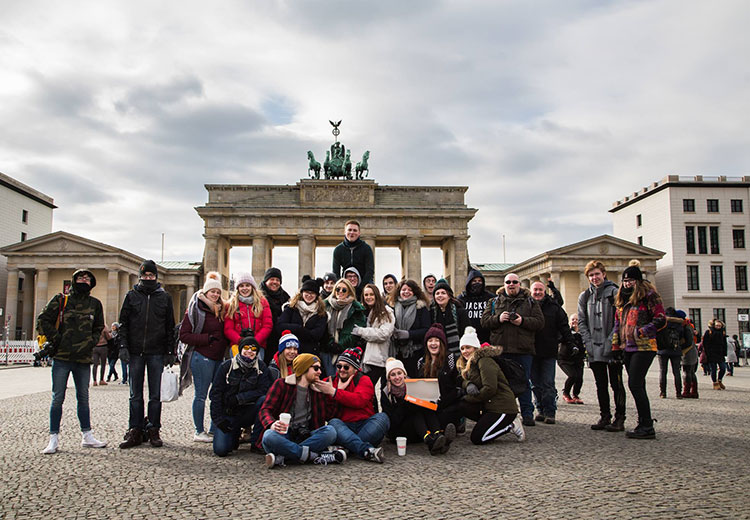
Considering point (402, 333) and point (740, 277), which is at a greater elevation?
point (740, 277)

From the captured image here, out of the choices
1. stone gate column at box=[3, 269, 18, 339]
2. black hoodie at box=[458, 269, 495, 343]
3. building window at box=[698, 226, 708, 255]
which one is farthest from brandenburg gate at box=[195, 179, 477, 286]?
black hoodie at box=[458, 269, 495, 343]

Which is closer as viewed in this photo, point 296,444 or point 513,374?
point 296,444

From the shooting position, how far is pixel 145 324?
25.0ft

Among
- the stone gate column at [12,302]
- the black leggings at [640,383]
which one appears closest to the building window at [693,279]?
the black leggings at [640,383]

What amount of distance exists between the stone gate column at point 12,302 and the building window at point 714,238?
61.7 meters

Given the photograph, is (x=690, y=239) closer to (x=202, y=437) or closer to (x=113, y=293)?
(x=113, y=293)

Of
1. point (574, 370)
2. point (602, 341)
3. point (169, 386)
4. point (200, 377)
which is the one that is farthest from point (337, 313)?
point (574, 370)

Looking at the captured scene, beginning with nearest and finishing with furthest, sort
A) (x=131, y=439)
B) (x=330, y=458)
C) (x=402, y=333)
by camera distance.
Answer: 1. (x=330, y=458)
2. (x=131, y=439)
3. (x=402, y=333)

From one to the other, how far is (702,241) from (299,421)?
57.5m

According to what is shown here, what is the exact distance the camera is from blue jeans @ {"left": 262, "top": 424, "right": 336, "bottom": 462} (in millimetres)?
6136

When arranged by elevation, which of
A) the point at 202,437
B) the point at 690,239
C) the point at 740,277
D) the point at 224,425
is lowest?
the point at 202,437

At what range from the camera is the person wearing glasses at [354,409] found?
260 inches

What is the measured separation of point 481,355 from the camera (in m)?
7.71

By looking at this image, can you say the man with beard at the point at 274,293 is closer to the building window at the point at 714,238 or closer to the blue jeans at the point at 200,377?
the blue jeans at the point at 200,377
